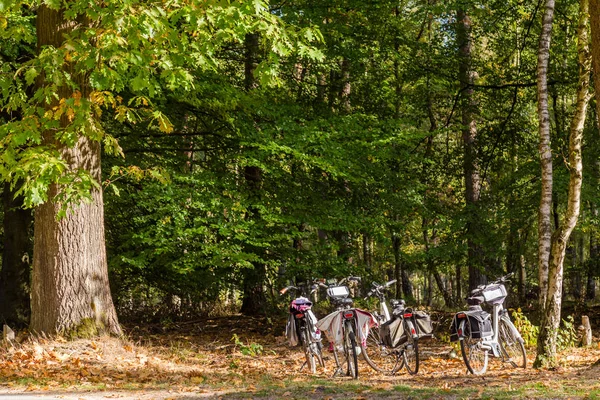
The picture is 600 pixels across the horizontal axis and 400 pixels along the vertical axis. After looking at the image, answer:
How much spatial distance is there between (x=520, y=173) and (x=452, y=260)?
2.84 metres

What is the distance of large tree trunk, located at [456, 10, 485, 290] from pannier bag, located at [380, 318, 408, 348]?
701cm

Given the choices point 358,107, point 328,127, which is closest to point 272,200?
point 328,127

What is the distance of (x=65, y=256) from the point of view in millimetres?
9961

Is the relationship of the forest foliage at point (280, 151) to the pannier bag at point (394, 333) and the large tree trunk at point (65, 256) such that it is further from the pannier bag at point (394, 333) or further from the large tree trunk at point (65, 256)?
the pannier bag at point (394, 333)

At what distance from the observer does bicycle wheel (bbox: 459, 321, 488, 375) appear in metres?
9.16

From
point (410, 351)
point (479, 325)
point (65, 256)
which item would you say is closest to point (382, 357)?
point (410, 351)

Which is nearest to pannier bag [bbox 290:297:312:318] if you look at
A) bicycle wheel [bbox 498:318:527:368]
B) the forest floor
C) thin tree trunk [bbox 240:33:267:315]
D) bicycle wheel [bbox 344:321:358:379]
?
the forest floor

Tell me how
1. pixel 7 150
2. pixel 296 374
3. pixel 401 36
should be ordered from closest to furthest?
pixel 7 150
pixel 296 374
pixel 401 36

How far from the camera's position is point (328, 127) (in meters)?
14.4

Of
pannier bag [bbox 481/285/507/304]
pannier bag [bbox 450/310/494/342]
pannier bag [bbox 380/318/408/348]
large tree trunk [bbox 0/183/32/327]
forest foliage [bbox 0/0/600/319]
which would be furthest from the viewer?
large tree trunk [bbox 0/183/32/327]

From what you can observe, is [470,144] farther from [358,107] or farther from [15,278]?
[15,278]

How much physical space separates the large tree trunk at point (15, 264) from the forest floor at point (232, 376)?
435cm

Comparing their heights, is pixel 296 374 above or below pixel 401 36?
below

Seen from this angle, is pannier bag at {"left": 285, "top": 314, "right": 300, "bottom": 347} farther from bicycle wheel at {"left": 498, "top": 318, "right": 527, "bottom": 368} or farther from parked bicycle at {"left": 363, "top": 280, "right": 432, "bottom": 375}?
bicycle wheel at {"left": 498, "top": 318, "right": 527, "bottom": 368}
